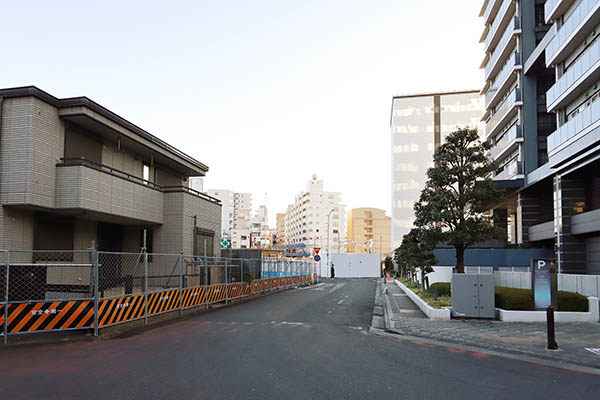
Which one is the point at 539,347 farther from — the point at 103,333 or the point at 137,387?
the point at 103,333

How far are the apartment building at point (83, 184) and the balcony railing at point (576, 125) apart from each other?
20.1 metres

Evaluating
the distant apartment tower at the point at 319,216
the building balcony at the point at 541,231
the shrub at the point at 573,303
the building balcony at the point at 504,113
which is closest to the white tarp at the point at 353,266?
the building balcony at the point at 504,113

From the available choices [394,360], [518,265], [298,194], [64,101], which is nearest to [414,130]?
[518,265]

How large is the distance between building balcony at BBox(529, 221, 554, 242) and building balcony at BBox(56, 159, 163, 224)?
2585 cm

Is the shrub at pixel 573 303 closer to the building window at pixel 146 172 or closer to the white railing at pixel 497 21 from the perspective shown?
the building window at pixel 146 172

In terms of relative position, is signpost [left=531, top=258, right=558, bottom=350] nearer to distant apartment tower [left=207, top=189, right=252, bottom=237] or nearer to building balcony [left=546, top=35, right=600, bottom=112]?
building balcony [left=546, top=35, right=600, bottom=112]

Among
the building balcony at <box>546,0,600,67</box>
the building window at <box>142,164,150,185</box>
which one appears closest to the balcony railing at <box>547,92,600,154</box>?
the building balcony at <box>546,0,600,67</box>

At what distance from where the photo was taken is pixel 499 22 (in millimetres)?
42031

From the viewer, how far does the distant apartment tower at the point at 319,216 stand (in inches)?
5272

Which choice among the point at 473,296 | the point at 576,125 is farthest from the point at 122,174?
the point at 576,125

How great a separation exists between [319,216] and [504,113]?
96063 millimetres

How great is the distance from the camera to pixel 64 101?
17.4m

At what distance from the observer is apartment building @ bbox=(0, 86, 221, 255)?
53.4 feet

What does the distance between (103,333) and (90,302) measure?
86 centimetres
